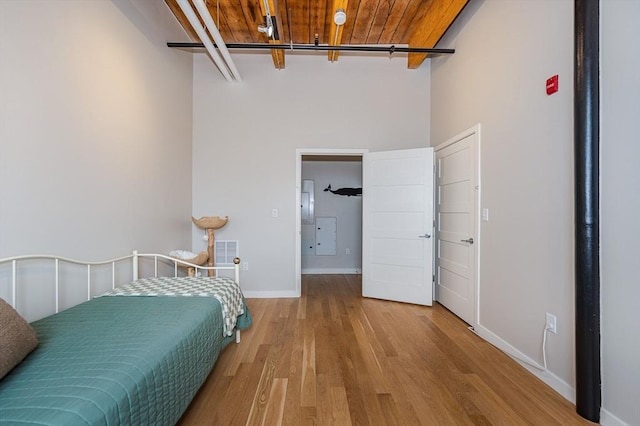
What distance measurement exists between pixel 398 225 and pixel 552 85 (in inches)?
79.9

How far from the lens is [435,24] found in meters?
2.82

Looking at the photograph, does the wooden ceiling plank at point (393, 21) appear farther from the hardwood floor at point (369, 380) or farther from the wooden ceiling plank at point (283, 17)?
the hardwood floor at point (369, 380)

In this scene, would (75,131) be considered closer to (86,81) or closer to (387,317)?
(86,81)

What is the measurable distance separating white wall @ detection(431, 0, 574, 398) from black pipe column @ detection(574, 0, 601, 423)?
19 cm

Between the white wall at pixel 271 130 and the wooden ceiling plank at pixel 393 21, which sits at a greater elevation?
the wooden ceiling plank at pixel 393 21

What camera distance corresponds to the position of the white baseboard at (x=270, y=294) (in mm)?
3631

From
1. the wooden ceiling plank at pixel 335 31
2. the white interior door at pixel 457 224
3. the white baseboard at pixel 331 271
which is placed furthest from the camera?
the white baseboard at pixel 331 271

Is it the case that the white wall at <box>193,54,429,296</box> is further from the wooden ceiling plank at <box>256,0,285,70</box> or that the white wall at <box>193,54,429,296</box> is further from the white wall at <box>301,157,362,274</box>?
the white wall at <box>301,157,362,274</box>

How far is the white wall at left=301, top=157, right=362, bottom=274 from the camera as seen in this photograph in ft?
17.7

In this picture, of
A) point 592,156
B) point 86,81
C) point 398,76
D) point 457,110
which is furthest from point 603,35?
point 86,81

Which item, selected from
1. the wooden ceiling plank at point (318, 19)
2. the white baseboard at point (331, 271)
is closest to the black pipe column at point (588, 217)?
the wooden ceiling plank at point (318, 19)

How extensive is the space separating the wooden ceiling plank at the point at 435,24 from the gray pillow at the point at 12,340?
12.0 feet

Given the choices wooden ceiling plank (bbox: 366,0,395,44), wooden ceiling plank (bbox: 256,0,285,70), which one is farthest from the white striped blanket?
wooden ceiling plank (bbox: 366,0,395,44)

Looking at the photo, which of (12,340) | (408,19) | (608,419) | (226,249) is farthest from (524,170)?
(226,249)
